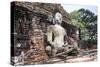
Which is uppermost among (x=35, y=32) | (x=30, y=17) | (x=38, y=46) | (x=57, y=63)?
(x=30, y=17)

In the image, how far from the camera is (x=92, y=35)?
6.76 ft

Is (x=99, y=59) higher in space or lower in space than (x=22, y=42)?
lower

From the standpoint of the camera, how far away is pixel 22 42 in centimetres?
180

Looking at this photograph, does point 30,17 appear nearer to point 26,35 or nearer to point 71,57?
point 26,35

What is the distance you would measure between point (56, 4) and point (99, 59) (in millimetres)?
690
